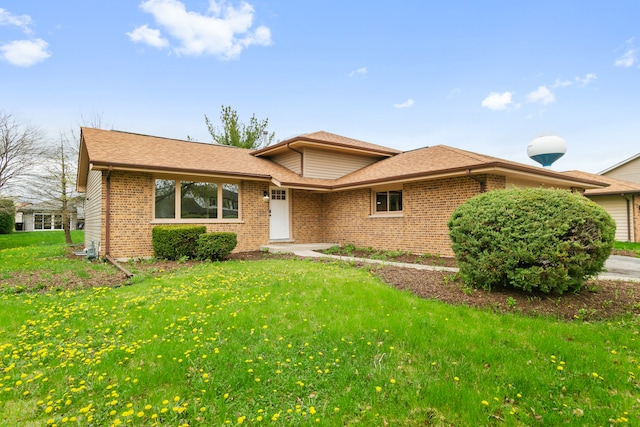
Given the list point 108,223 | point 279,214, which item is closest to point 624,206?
point 279,214

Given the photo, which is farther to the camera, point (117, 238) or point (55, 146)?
point (55, 146)

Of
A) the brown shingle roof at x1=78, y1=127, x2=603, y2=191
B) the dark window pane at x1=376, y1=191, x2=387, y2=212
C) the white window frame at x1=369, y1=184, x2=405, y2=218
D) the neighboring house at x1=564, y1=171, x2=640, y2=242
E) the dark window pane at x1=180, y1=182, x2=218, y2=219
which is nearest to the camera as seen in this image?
the brown shingle roof at x1=78, y1=127, x2=603, y2=191

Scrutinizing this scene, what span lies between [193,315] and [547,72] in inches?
597

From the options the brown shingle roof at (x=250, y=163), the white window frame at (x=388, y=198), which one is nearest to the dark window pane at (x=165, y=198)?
the brown shingle roof at (x=250, y=163)

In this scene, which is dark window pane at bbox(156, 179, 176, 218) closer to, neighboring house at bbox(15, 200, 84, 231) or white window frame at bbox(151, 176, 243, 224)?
white window frame at bbox(151, 176, 243, 224)

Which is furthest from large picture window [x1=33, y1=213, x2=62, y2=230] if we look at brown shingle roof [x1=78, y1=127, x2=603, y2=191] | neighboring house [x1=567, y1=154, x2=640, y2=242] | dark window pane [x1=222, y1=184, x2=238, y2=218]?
neighboring house [x1=567, y1=154, x2=640, y2=242]

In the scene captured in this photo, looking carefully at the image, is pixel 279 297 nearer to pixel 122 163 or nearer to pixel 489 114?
pixel 122 163

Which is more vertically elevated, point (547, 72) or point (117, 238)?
point (547, 72)

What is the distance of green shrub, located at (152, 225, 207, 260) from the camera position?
9734 mm

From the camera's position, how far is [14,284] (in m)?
6.57

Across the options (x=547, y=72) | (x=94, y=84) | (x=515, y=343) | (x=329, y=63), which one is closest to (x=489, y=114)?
(x=547, y=72)

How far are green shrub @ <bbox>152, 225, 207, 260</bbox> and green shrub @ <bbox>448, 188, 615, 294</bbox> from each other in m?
7.40

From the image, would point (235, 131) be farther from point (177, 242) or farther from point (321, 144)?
point (177, 242)

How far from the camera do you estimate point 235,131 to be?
2891 cm
